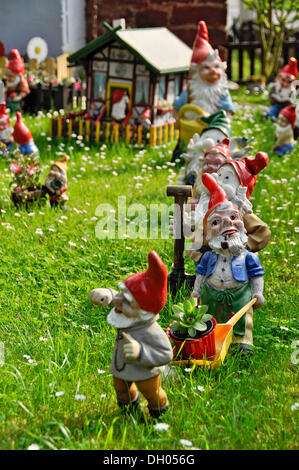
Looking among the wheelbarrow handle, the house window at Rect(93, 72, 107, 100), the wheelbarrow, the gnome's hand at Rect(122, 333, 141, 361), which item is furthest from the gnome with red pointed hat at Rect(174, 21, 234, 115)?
the gnome's hand at Rect(122, 333, 141, 361)

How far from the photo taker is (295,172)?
28.5ft

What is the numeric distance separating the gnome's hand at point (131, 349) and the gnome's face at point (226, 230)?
3.92 ft

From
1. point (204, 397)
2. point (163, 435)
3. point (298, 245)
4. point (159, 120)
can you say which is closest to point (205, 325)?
point (204, 397)

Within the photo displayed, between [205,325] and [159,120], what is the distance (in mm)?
6788

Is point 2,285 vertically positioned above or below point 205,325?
below

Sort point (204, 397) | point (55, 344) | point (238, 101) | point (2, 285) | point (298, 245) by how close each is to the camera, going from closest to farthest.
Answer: point (204, 397) < point (55, 344) < point (2, 285) < point (298, 245) < point (238, 101)

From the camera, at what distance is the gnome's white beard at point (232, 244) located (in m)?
4.08

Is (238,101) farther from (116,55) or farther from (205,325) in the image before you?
(205,325)

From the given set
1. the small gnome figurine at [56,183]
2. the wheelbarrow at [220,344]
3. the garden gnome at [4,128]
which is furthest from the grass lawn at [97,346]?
the garden gnome at [4,128]

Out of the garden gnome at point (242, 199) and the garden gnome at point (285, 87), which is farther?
the garden gnome at point (285, 87)

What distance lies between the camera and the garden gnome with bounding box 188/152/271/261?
446cm

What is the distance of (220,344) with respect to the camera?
13.0 ft

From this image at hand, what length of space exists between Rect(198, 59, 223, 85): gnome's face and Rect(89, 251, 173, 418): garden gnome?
5.49 m

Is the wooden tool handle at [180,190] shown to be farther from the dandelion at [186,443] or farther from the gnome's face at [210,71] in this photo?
the gnome's face at [210,71]
